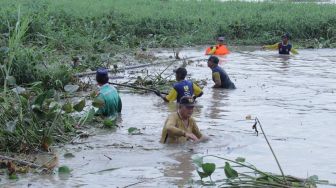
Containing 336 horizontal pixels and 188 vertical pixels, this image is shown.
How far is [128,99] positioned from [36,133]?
447 centimetres

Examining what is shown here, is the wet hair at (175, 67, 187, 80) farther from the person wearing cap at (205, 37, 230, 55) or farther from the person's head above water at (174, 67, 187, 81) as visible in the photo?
the person wearing cap at (205, 37, 230, 55)

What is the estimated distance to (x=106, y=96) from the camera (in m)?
10.2

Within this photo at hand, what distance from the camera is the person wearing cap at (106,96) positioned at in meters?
10.1

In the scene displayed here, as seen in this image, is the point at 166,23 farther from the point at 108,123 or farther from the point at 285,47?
the point at 108,123

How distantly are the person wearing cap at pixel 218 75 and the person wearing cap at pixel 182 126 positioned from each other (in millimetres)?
4230

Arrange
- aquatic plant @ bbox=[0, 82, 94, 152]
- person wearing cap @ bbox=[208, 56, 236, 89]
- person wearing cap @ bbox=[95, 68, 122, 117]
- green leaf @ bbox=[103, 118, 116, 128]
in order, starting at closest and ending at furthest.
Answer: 1. aquatic plant @ bbox=[0, 82, 94, 152]
2. green leaf @ bbox=[103, 118, 116, 128]
3. person wearing cap @ bbox=[95, 68, 122, 117]
4. person wearing cap @ bbox=[208, 56, 236, 89]

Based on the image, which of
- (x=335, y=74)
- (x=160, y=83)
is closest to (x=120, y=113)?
(x=160, y=83)

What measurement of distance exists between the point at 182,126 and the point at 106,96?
182 cm

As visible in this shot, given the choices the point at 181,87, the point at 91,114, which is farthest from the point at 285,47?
the point at 91,114

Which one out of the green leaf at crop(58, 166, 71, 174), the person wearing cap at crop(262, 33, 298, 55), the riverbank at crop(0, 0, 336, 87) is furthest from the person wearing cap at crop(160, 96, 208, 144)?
the person wearing cap at crop(262, 33, 298, 55)

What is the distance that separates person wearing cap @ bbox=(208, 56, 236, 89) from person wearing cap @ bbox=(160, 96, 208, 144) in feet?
13.9

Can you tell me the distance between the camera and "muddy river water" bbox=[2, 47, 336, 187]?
7629 millimetres

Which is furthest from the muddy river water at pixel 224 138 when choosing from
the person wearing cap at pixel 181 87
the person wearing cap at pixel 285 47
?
the person wearing cap at pixel 285 47

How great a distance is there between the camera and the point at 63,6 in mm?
24266
